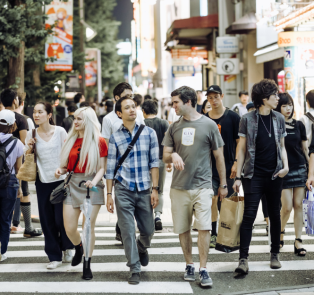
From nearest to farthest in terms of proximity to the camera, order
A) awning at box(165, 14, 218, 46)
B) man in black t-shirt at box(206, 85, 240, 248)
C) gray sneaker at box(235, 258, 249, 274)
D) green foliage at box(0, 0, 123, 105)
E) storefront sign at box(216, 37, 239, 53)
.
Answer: gray sneaker at box(235, 258, 249, 274), man in black t-shirt at box(206, 85, 240, 248), green foliage at box(0, 0, 123, 105), storefront sign at box(216, 37, 239, 53), awning at box(165, 14, 218, 46)

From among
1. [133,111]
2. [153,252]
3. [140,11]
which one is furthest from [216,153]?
[140,11]

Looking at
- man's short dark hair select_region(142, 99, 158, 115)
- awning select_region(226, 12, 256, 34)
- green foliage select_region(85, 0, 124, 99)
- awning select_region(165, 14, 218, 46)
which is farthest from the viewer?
green foliage select_region(85, 0, 124, 99)

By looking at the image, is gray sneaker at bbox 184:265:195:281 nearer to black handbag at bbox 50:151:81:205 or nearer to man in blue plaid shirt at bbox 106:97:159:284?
man in blue plaid shirt at bbox 106:97:159:284

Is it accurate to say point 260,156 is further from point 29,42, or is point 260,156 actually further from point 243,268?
point 29,42

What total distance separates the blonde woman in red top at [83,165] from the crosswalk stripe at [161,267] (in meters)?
0.46

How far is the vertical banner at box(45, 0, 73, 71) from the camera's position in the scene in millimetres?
18859

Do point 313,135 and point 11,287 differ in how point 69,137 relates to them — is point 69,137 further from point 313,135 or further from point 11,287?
point 313,135

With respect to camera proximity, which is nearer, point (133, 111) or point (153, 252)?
point (133, 111)

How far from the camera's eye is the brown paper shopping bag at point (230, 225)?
5.92m

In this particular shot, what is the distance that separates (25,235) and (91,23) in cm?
4353

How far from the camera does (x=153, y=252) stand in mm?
6949

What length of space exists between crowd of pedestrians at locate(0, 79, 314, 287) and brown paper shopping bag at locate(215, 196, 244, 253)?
0.25ft

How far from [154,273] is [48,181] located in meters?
1.63

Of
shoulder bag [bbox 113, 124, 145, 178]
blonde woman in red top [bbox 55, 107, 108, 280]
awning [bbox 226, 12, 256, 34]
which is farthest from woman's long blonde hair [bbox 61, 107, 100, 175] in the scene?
awning [bbox 226, 12, 256, 34]
